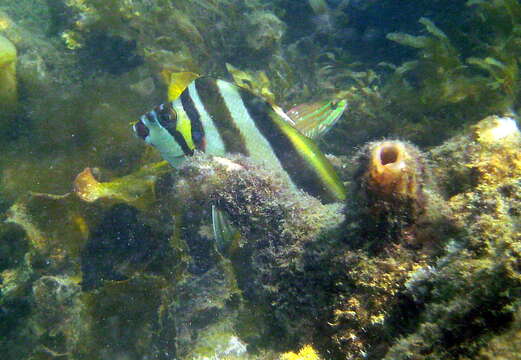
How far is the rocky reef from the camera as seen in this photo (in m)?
1.47

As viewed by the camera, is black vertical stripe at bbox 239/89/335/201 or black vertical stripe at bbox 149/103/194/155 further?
black vertical stripe at bbox 149/103/194/155

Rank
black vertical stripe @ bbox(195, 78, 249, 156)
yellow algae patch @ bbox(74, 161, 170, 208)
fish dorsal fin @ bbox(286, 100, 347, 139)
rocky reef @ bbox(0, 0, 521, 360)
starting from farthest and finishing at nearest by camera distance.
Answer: fish dorsal fin @ bbox(286, 100, 347, 139) < yellow algae patch @ bbox(74, 161, 170, 208) < black vertical stripe @ bbox(195, 78, 249, 156) < rocky reef @ bbox(0, 0, 521, 360)

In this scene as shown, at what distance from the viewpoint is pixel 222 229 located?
2150 mm

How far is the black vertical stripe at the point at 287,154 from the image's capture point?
7.72ft

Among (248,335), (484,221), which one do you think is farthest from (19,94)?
(484,221)

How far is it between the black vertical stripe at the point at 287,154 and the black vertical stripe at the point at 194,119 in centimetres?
43

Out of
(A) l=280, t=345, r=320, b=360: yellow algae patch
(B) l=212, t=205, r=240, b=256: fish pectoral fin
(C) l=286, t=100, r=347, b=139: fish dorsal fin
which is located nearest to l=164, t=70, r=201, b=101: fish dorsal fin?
(C) l=286, t=100, r=347, b=139: fish dorsal fin

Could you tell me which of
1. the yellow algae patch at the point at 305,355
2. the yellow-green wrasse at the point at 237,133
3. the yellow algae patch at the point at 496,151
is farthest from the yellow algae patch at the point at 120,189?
the yellow algae patch at the point at 496,151

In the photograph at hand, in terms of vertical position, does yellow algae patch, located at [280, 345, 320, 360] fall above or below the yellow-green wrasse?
below

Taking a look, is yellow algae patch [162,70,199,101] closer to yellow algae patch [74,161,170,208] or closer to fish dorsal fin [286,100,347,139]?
yellow algae patch [74,161,170,208]

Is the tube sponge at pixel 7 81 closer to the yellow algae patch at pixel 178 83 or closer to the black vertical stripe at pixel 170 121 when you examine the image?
the yellow algae patch at pixel 178 83

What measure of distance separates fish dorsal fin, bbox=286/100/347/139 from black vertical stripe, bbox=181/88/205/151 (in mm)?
1094

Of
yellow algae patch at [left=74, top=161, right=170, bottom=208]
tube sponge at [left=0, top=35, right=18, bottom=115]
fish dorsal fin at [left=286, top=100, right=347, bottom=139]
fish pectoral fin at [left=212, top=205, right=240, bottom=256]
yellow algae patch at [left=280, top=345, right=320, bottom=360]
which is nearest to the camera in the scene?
yellow algae patch at [left=280, top=345, right=320, bottom=360]

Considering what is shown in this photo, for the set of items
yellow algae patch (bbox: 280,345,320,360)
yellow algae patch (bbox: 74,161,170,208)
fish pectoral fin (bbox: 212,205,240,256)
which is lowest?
yellow algae patch (bbox: 74,161,170,208)
